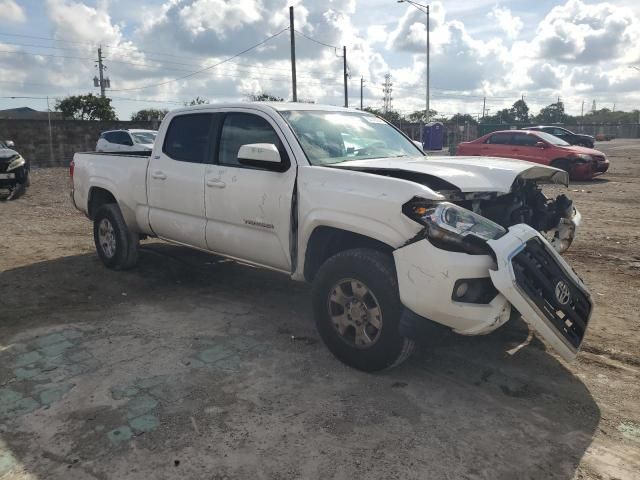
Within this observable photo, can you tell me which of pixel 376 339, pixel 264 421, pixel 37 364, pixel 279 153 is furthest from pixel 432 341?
pixel 37 364

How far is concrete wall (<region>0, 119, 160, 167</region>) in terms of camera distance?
2361cm

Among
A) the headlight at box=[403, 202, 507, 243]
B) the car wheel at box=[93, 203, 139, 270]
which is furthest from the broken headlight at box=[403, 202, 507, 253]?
the car wheel at box=[93, 203, 139, 270]

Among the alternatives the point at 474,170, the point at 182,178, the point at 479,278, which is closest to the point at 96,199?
the point at 182,178

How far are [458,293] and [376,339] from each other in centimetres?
66

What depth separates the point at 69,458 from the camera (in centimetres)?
275

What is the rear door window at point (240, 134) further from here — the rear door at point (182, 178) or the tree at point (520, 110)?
the tree at point (520, 110)

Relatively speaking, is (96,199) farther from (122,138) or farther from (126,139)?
(122,138)

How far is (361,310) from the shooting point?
358cm

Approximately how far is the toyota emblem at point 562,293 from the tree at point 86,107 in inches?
1779

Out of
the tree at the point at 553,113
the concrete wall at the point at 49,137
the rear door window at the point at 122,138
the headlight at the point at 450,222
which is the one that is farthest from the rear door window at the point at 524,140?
the tree at the point at 553,113

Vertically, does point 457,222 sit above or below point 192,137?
below

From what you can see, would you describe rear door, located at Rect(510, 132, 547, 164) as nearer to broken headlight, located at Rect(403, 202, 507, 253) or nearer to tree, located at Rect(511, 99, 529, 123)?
broken headlight, located at Rect(403, 202, 507, 253)

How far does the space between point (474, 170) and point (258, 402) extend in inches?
84.4

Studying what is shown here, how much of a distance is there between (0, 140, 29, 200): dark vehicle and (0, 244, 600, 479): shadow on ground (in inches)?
363
